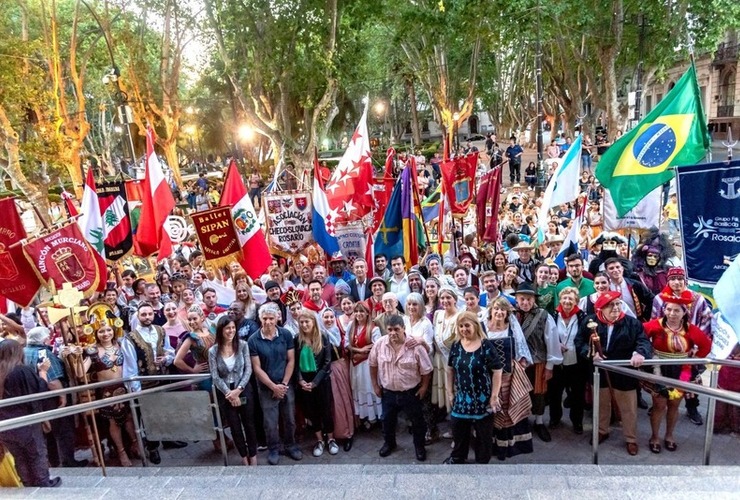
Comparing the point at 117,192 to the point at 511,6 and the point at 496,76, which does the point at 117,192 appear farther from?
the point at 496,76

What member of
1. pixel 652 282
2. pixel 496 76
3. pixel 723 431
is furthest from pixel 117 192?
pixel 496 76

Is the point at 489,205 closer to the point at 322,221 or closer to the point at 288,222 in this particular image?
the point at 322,221

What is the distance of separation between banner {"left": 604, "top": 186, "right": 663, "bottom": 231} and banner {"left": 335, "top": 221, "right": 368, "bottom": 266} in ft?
12.6

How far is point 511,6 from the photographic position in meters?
17.8

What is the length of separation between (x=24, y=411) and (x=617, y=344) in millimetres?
5433

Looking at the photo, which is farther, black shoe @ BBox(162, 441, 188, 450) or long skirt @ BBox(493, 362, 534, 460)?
black shoe @ BBox(162, 441, 188, 450)

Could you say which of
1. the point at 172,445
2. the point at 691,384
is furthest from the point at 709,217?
the point at 172,445


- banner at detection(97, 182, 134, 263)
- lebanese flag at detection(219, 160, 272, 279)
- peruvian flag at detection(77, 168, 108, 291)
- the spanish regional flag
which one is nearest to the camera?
the spanish regional flag

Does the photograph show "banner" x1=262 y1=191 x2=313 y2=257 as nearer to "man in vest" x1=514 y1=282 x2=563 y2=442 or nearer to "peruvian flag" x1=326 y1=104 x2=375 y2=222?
"peruvian flag" x1=326 y1=104 x2=375 y2=222

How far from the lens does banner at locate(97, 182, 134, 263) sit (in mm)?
8555

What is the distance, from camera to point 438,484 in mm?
3977

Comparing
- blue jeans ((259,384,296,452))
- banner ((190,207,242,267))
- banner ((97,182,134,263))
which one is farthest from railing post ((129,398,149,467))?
banner ((97,182,134,263))

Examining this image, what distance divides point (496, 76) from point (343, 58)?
919 inches

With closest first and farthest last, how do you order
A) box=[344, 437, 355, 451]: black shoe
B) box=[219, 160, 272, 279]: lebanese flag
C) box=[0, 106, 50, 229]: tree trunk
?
box=[344, 437, 355, 451]: black shoe → box=[219, 160, 272, 279]: lebanese flag → box=[0, 106, 50, 229]: tree trunk
